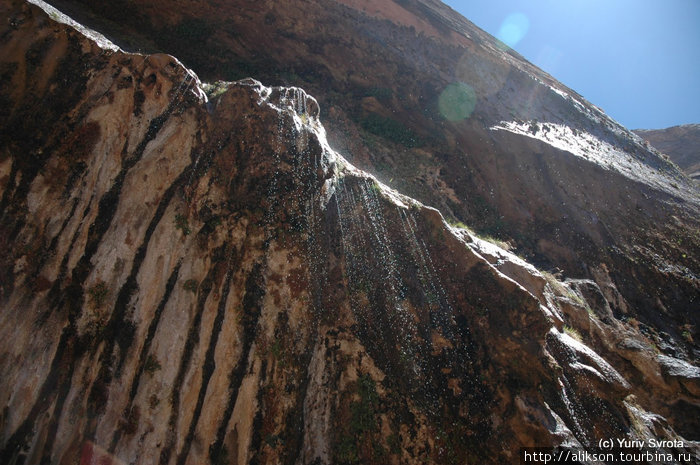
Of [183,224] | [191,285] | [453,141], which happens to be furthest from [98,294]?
[453,141]

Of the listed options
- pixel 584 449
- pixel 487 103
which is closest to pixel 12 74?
pixel 584 449

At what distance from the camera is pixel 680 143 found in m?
44.9

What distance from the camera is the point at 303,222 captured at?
7.43m

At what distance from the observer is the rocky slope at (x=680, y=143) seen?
136 ft

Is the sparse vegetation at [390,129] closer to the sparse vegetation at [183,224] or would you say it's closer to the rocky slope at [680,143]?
the sparse vegetation at [183,224]

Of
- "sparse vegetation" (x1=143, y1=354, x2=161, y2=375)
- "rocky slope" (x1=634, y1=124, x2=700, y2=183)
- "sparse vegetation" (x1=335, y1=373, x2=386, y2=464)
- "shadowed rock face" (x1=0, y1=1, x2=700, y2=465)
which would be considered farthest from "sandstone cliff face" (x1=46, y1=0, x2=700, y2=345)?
"rocky slope" (x1=634, y1=124, x2=700, y2=183)

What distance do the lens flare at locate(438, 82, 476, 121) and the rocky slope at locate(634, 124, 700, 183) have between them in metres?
34.8

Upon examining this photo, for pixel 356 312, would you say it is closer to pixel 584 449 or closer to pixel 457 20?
pixel 584 449

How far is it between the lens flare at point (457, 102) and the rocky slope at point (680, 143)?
3481 centimetres

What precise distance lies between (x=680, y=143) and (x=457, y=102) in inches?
1733

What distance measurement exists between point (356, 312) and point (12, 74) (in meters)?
8.70

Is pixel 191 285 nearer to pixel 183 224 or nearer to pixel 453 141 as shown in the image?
pixel 183 224

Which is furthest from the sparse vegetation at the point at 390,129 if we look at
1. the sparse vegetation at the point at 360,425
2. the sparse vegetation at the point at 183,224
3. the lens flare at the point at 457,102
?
the sparse vegetation at the point at 360,425

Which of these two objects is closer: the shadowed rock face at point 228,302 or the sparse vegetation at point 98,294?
the shadowed rock face at point 228,302
